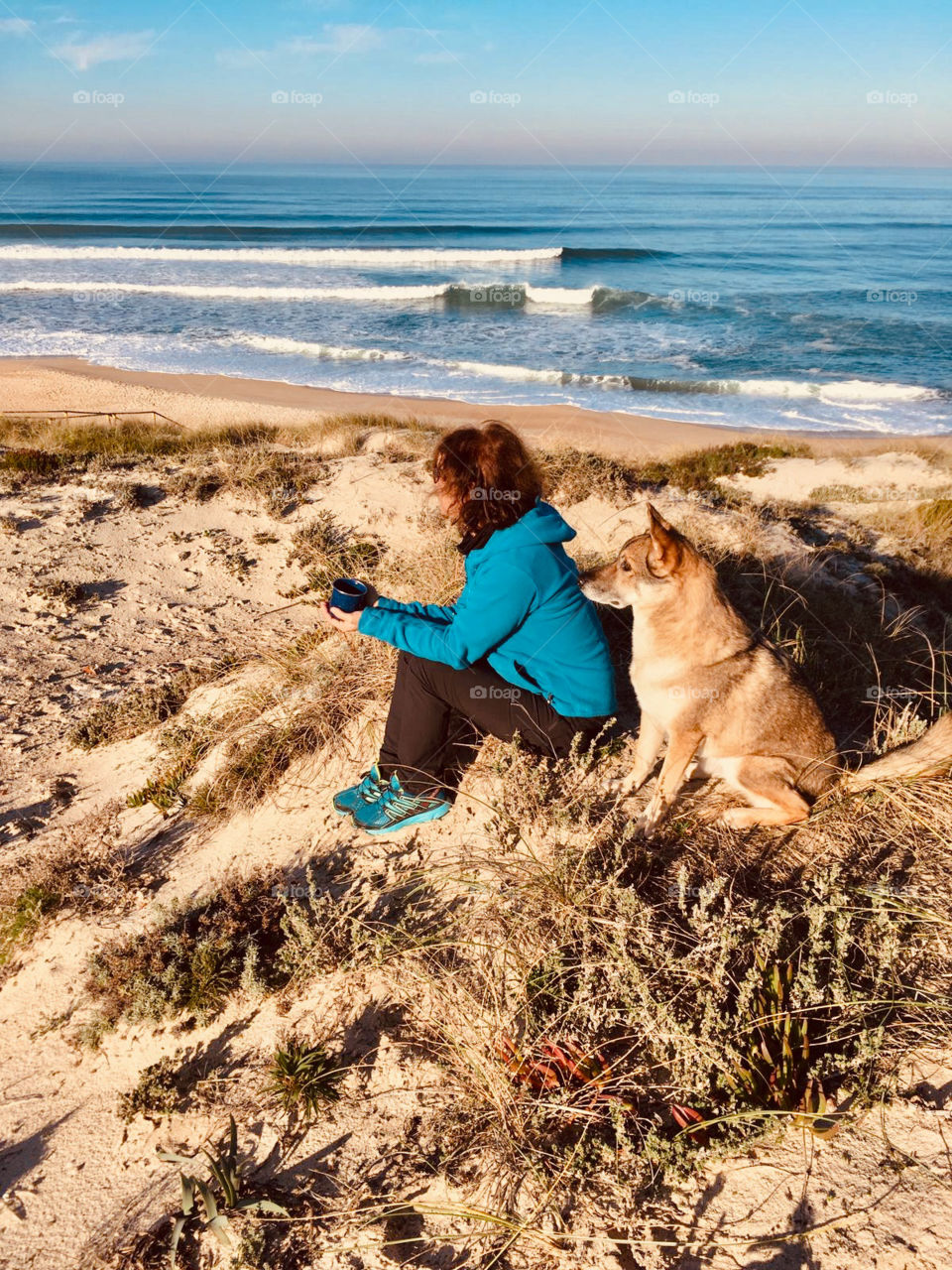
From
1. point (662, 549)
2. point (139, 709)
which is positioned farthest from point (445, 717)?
point (139, 709)

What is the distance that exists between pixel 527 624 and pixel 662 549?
74 centimetres

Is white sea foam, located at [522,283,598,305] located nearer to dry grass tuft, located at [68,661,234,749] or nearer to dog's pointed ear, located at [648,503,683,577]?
dry grass tuft, located at [68,661,234,749]

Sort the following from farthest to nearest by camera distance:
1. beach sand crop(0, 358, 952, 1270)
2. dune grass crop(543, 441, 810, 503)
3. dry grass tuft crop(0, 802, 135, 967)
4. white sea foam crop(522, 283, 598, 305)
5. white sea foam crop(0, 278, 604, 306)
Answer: white sea foam crop(0, 278, 604, 306) → white sea foam crop(522, 283, 598, 305) → dune grass crop(543, 441, 810, 503) → dry grass tuft crop(0, 802, 135, 967) → beach sand crop(0, 358, 952, 1270)

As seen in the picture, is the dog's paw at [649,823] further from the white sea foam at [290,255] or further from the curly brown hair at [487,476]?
the white sea foam at [290,255]

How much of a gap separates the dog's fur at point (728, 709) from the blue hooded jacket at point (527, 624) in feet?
1.02

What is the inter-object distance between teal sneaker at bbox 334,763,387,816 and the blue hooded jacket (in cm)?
79

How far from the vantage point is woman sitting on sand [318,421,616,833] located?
3502 millimetres

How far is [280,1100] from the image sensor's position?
112 inches

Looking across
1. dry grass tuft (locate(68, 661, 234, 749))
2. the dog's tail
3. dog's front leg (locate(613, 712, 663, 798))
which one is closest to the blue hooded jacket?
dog's front leg (locate(613, 712, 663, 798))

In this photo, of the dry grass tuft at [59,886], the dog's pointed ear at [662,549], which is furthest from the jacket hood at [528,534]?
the dry grass tuft at [59,886]

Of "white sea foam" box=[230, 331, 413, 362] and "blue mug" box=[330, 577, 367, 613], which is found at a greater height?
"white sea foam" box=[230, 331, 413, 362]

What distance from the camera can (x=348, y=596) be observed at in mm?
3676

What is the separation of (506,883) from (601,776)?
3.25 ft

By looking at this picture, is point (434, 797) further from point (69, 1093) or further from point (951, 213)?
point (951, 213)
